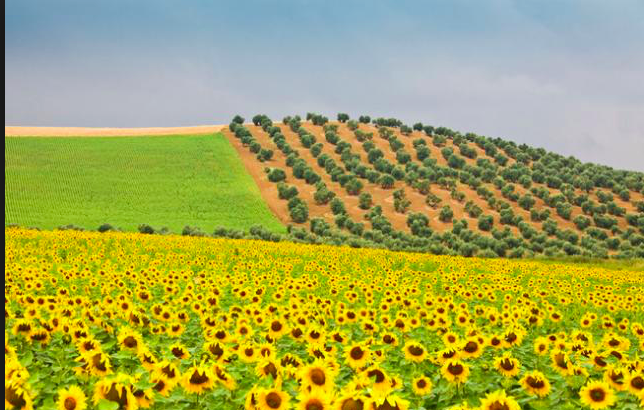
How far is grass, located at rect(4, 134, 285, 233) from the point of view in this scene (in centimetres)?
7006

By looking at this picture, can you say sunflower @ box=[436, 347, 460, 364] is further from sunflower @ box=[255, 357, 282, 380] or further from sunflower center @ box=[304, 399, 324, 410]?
sunflower center @ box=[304, 399, 324, 410]

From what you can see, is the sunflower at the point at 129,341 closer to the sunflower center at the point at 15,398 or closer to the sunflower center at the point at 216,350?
the sunflower center at the point at 216,350

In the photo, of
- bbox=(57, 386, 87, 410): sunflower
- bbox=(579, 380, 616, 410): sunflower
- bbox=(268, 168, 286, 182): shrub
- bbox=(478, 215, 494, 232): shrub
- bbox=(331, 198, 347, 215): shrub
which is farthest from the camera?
bbox=(268, 168, 286, 182): shrub

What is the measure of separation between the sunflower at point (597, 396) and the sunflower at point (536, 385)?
362 millimetres

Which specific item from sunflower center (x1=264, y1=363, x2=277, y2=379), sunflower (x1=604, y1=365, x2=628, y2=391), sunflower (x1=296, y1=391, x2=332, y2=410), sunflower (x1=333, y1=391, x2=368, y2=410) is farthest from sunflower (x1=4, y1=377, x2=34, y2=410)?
sunflower (x1=604, y1=365, x2=628, y2=391)

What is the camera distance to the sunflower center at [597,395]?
6488 millimetres

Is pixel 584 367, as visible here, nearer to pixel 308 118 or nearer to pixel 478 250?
pixel 478 250

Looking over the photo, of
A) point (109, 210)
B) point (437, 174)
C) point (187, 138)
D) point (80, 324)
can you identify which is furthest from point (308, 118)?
point (80, 324)

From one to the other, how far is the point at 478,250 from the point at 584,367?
6366 cm

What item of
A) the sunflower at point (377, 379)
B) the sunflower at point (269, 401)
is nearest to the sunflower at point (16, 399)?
the sunflower at point (269, 401)

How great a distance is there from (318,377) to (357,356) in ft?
5.79

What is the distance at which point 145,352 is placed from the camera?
6348 mm

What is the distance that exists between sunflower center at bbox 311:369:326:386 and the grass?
6026 centimetres

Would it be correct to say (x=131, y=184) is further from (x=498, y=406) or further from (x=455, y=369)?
(x=498, y=406)
